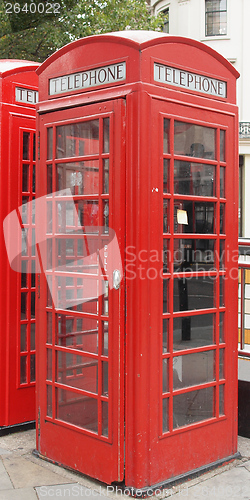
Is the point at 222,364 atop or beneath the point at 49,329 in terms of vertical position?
beneath

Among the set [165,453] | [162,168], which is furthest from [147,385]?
[162,168]

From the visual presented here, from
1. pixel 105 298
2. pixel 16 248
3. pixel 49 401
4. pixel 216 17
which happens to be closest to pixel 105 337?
pixel 105 298

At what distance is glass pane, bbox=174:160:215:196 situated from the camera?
3414 millimetres

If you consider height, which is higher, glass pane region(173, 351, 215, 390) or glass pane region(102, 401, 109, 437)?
glass pane region(173, 351, 215, 390)

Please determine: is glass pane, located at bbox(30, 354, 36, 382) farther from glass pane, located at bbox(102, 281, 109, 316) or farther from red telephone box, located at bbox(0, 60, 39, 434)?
glass pane, located at bbox(102, 281, 109, 316)

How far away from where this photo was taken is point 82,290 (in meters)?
3.54

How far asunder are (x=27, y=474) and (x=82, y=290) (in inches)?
51.6

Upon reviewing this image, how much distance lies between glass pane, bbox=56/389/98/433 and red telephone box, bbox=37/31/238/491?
0.01 meters

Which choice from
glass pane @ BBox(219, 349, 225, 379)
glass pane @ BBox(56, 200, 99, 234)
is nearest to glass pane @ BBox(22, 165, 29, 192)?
glass pane @ BBox(56, 200, 99, 234)

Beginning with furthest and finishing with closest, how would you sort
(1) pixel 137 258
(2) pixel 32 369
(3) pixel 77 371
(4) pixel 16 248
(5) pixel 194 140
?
(2) pixel 32 369, (4) pixel 16 248, (3) pixel 77 371, (5) pixel 194 140, (1) pixel 137 258

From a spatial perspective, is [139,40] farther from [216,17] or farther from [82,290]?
[216,17]

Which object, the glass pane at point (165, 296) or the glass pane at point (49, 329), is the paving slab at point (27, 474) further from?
the glass pane at point (165, 296)

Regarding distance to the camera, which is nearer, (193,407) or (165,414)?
(165,414)

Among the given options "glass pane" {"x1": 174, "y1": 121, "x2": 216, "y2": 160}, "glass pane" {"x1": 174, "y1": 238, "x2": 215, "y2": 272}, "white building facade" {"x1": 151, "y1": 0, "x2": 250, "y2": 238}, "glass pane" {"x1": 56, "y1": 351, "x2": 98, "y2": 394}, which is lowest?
"glass pane" {"x1": 56, "y1": 351, "x2": 98, "y2": 394}
